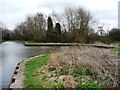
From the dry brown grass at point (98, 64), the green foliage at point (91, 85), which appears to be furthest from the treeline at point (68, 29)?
the green foliage at point (91, 85)

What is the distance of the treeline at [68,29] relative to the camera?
34.0m

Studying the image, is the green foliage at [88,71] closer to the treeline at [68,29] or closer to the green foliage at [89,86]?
the green foliage at [89,86]

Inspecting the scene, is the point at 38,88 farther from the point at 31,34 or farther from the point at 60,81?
the point at 31,34

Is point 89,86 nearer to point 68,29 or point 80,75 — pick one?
point 80,75

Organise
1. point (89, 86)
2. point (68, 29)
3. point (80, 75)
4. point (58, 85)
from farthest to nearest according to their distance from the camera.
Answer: point (68, 29) → point (80, 75) → point (58, 85) → point (89, 86)

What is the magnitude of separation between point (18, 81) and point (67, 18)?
31688 millimetres

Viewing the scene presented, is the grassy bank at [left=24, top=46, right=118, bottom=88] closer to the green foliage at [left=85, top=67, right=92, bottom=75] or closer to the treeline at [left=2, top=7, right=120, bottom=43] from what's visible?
the green foliage at [left=85, top=67, right=92, bottom=75]

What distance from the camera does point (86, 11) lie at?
37.0m

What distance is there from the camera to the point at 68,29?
1489 inches

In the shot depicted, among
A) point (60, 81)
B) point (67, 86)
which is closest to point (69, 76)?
point (60, 81)

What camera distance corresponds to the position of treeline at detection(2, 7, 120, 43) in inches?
1340

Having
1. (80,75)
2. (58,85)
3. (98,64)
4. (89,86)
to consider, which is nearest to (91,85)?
(89,86)

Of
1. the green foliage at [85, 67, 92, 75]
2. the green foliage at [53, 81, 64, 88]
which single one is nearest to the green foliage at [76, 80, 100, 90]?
the green foliage at [53, 81, 64, 88]

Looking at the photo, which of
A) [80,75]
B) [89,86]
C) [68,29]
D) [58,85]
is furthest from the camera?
[68,29]
